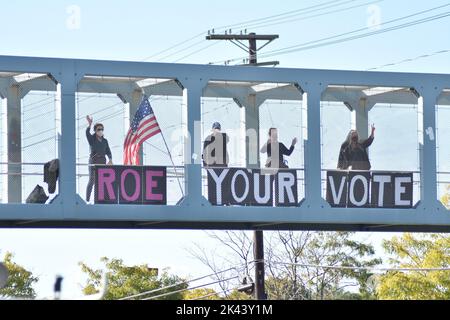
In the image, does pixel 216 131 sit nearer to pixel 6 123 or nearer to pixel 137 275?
pixel 6 123

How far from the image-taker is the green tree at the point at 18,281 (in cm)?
4266

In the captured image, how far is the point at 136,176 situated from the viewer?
79.2 ft

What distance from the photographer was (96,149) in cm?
2414

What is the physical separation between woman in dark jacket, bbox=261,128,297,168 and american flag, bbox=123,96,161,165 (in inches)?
84.0

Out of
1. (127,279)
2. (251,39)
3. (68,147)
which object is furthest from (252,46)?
(68,147)

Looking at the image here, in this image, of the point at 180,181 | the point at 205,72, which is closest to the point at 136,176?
the point at 180,181

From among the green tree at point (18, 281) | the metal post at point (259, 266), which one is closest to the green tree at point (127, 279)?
the green tree at point (18, 281)

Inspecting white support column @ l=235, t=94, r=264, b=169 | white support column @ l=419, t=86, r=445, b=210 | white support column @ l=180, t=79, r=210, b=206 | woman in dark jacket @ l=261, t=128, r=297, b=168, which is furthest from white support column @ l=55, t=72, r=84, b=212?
white support column @ l=419, t=86, r=445, b=210

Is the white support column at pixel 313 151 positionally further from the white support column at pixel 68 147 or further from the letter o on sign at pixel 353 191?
the white support column at pixel 68 147

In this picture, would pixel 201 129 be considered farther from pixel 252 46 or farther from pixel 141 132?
pixel 252 46

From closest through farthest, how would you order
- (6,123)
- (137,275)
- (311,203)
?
1. (6,123)
2. (311,203)
3. (137,275)

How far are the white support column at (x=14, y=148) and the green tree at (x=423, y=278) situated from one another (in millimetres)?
20461

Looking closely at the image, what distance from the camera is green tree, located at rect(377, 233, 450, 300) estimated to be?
42281 millimetres

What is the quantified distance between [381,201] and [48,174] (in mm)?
6660
